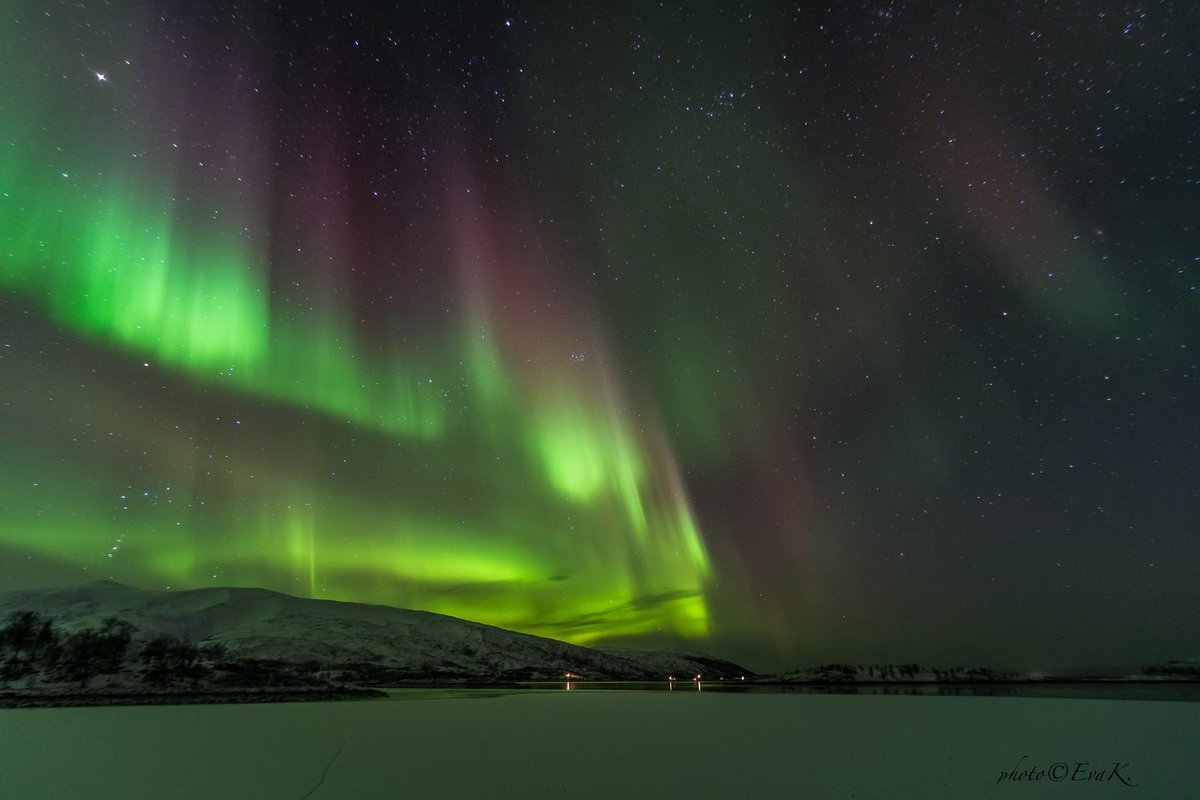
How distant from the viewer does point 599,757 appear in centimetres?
2020

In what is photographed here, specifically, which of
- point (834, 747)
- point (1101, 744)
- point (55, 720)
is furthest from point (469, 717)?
point (1101, 744)

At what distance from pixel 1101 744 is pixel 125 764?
40.0 m

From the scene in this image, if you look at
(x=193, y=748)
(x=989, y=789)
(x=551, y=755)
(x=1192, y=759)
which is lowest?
(x=1192, y=759)

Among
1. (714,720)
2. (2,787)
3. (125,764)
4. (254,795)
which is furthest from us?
(714,720)

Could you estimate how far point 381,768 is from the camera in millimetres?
18203

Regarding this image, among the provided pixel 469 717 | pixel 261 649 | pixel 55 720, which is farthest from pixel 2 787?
pixel 261 649

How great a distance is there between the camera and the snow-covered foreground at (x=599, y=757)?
51.4ft

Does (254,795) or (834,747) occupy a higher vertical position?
(254,795)

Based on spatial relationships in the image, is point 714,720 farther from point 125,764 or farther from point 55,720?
point 55,720

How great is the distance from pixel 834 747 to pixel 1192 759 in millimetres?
13417

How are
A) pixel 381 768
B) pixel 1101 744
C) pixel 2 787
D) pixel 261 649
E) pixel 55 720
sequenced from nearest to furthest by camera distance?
pixel 2 787
pixel 381 768
pixel 1101 744
pixel 55 720
pixel 261 649

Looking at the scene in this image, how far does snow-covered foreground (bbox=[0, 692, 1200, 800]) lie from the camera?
15680mm

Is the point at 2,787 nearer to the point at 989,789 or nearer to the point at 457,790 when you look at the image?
the point at 457,790

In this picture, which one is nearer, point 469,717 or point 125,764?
point 125,764
